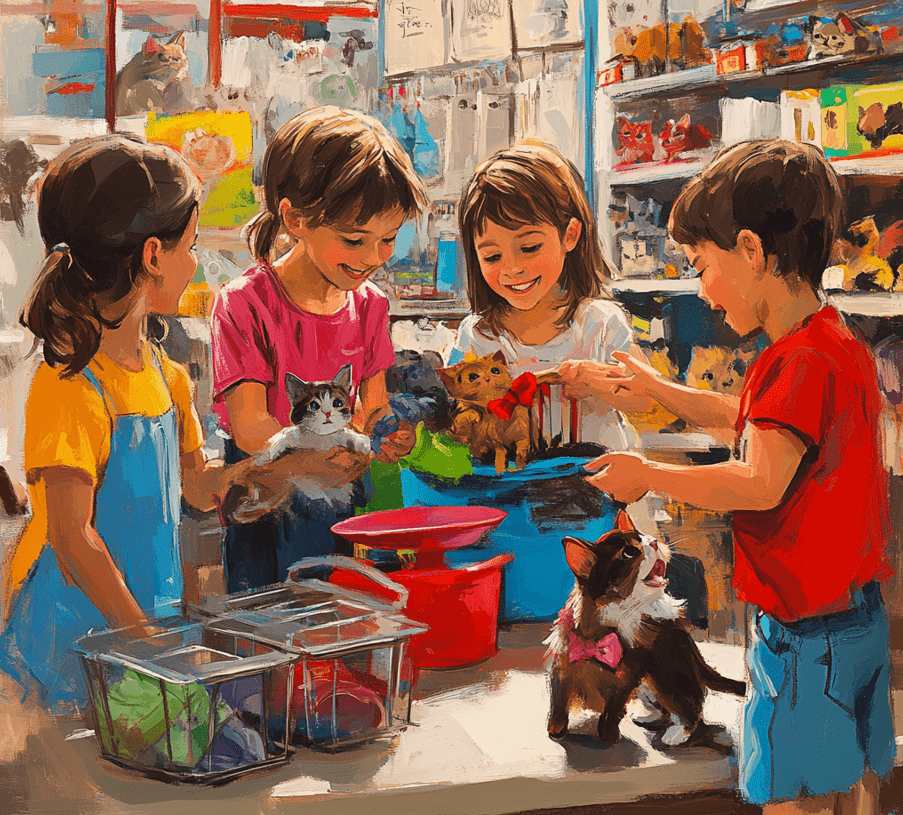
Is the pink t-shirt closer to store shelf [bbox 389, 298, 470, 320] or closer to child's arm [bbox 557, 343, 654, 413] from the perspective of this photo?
store shelf [bbox 389, 298, 470, 320]

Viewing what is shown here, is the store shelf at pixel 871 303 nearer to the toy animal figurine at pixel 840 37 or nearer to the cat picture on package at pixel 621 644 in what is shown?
the toy animal figurine at pixel 840 37

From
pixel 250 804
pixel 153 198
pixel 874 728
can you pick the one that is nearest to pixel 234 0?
pixel 153 198

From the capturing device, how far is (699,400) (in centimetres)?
110

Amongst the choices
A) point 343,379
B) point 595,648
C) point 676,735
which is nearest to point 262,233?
point 343,379

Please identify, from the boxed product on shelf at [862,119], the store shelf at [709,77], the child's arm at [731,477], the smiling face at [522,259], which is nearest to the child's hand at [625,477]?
the child's arm at [731,477]

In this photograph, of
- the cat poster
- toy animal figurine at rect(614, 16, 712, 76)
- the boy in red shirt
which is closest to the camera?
the boy in red shirt

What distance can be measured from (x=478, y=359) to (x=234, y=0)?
0.67 meters

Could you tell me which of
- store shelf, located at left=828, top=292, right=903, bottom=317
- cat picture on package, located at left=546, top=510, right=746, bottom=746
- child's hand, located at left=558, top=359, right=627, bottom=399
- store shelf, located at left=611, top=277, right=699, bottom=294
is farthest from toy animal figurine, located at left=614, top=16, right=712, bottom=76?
cat picture on package, located at left=546, top=510, right=746, bottom=746

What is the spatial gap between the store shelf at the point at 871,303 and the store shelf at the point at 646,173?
38 cm

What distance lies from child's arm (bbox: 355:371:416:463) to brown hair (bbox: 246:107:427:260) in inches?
9.3

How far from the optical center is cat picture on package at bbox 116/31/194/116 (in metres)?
1.20

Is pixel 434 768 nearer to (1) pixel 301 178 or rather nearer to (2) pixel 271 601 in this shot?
(2) pixel 271 601

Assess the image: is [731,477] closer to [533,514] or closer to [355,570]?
[533,514]

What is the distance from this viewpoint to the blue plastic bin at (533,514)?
3.43 ft
